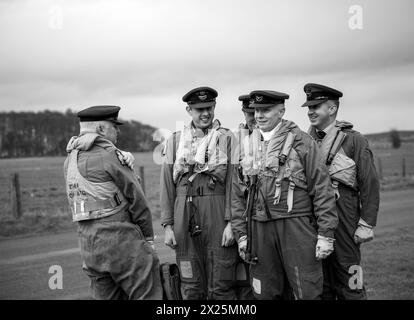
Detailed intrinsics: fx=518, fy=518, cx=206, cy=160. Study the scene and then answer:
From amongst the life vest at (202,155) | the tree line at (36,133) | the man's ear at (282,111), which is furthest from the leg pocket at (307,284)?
the tree line at (36,133)

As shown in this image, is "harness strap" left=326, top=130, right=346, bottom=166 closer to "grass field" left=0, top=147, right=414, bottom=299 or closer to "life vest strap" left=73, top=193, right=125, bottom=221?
"life vest strap" left=73, top=193, right=125, bottom=221

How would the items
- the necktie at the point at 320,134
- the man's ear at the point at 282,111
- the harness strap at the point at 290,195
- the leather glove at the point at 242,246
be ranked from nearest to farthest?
the harness strap at the point at 290,195
the leather glove at the point at 242,246
the man's ear at the point at 282,111
the necktie at the point at 320,134

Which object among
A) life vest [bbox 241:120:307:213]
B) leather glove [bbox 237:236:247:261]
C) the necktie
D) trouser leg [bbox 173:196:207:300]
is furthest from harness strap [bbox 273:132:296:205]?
trouser leg [bbox 173:196:207:300]

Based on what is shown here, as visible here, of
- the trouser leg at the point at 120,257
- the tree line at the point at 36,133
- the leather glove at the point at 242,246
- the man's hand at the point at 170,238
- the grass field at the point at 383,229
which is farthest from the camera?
the tree line at the point at 36,133

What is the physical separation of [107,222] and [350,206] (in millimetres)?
2412

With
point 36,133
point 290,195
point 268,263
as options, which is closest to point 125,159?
point 290,195

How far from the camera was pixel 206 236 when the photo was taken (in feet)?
17.4

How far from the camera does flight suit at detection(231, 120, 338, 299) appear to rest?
187 inches

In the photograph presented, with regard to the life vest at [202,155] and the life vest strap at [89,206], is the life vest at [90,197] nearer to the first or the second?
the life vest strap at [89,206]

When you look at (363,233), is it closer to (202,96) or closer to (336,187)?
(336,187)

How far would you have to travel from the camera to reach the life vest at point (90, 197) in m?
4.58

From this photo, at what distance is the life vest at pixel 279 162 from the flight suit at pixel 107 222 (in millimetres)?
1172
